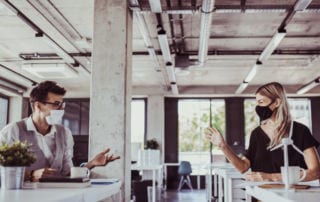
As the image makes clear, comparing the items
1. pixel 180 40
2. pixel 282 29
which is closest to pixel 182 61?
pixel 180 40

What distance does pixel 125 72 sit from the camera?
156 inches

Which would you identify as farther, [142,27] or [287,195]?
[142,27]

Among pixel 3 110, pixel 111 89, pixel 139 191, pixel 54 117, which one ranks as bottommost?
pixel 139 191

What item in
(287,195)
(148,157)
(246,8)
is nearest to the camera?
(287,195)

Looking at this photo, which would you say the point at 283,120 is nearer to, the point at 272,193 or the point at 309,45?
the point at 272,193

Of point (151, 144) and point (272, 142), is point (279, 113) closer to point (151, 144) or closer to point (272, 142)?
point (272, 142)

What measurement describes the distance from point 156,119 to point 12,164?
10.2 m

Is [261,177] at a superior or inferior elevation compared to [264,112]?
inferior

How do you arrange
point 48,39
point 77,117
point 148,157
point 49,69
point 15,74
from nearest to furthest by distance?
point 48,39 → point 49,69 → point 15,74 → point 148,157 → point 77,117

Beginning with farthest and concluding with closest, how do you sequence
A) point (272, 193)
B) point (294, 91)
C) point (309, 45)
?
point (294, 91) < point (309, 45) < point (272, 193)

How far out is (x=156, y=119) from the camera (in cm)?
1209

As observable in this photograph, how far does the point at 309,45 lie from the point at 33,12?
5.08 meters

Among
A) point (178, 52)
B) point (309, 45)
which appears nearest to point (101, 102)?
point (178, 52)

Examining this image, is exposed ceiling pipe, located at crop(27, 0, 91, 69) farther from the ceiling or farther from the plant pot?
the plant pot
